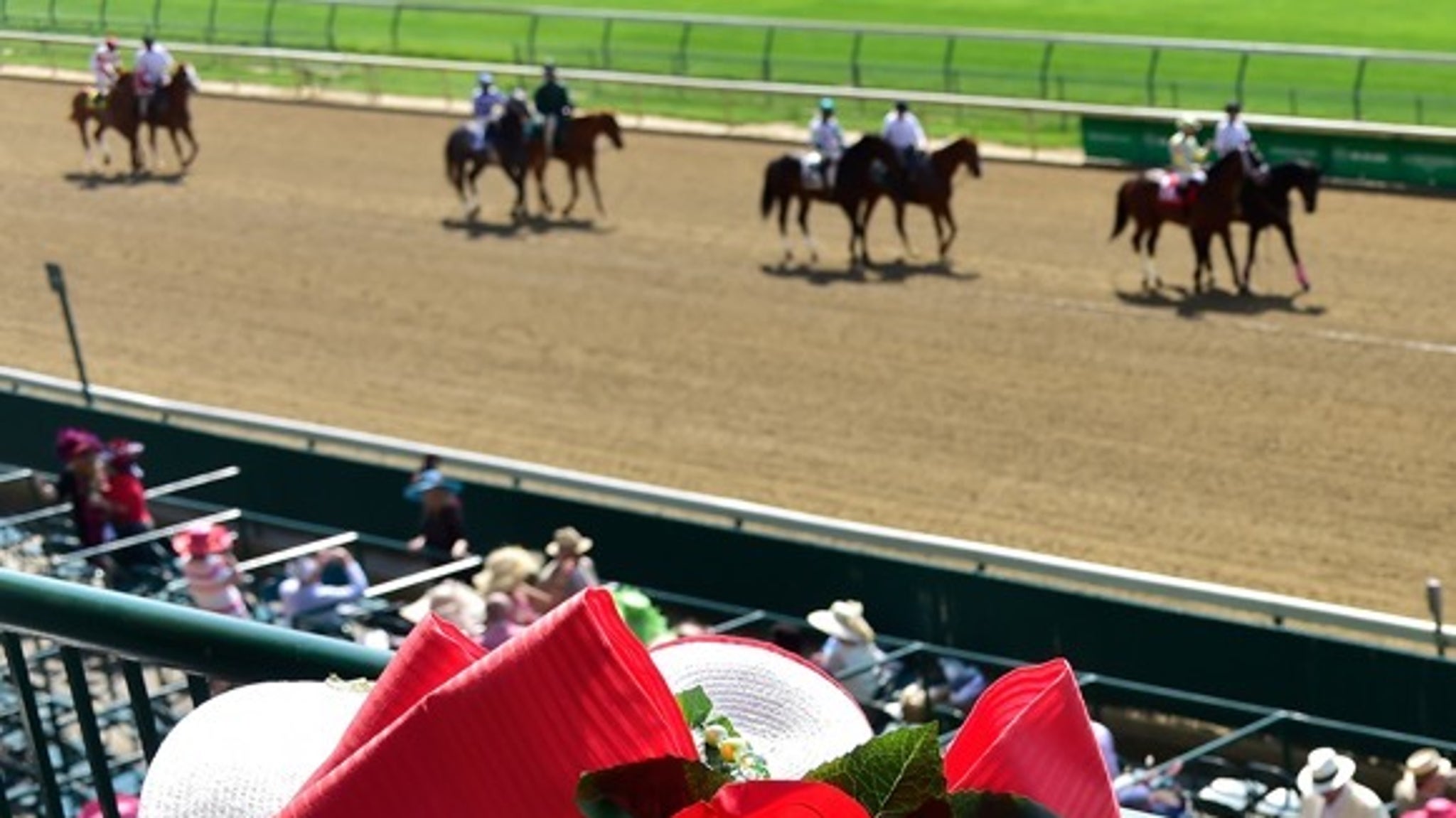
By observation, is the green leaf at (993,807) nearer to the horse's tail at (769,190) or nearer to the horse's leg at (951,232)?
the horse's leg at (951,232)

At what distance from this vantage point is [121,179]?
92.8ft

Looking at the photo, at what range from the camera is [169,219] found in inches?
1027

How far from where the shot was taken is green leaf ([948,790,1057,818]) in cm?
143

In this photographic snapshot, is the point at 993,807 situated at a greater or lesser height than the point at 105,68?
greater

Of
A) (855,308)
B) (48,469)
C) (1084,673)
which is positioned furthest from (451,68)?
(1084,673)

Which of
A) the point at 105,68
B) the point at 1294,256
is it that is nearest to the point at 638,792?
the point at 1294,256

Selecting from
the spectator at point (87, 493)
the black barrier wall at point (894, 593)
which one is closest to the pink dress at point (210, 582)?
the spectator at point (87, 493)

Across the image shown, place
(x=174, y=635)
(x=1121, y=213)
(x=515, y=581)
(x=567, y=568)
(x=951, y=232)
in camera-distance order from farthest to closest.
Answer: (x=951, y=232)
(x=1121, y=213)
(x=567, y=568)
(x=515, y=581)
(x=174, y=635)

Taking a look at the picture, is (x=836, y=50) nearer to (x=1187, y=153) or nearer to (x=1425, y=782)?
(x=1187, y=153)

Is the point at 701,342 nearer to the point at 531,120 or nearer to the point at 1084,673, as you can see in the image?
the point at 531,120

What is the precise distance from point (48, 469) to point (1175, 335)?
8414 mm

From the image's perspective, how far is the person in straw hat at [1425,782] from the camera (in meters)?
8.76

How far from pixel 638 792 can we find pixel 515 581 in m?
9.72

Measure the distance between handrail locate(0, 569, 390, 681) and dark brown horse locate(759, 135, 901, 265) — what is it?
20.8 metres
